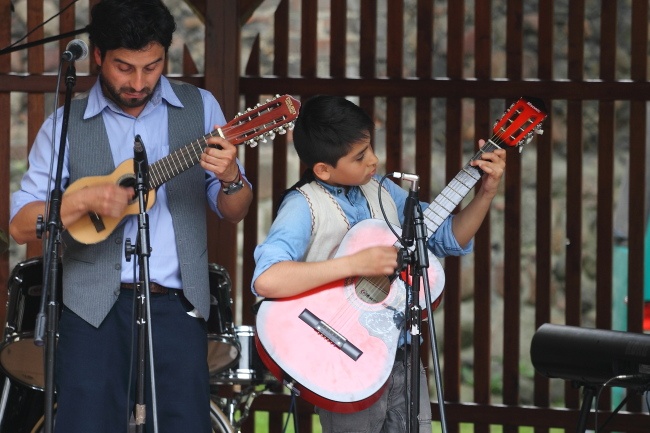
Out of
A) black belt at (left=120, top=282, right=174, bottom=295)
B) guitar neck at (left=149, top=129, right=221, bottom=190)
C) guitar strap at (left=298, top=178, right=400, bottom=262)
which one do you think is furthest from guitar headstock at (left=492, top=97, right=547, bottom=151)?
black belt at (left=120, top=282, right=174, bottom=295)

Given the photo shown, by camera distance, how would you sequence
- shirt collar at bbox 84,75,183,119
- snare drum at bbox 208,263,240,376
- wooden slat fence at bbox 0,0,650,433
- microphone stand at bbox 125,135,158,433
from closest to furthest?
microphone stand at bbox 125,135,158,433 < shirt collar at bbox 84,75,183,119 < snare drum at bbox 208,263,240,376 < wooden slat fence at bbox 0,0,650,433

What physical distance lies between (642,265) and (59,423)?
295 centimetres

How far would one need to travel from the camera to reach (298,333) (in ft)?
11.2

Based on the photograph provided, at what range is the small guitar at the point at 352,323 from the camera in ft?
10.9

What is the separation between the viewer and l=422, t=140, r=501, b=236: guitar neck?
3.48 metres

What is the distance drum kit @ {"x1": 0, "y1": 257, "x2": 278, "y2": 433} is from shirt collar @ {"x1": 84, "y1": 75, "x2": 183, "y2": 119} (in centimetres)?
67

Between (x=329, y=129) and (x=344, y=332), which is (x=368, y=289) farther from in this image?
(x=329, y=129)

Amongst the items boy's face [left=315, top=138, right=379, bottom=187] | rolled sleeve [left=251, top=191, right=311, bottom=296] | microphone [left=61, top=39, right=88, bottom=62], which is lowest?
rolled sleeve [left=251, top=191, right=311, bottom=296]

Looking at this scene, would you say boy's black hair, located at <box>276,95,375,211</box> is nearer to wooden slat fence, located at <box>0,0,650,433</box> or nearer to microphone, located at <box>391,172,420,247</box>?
microphone, located at <box>391,172,420,247</box>

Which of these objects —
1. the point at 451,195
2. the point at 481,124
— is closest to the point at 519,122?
the point at 451,195

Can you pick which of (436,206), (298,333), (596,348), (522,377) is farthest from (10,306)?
(522,377)

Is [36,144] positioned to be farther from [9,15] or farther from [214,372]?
[9,15]

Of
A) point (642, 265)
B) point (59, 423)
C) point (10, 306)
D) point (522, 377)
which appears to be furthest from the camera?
point (522, 377)

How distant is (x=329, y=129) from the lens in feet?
11.6
